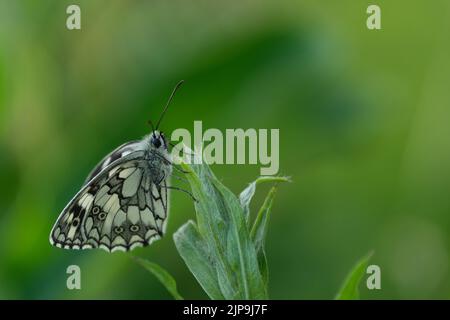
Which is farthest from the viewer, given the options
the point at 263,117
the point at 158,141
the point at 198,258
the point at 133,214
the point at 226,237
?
the point at 263,117

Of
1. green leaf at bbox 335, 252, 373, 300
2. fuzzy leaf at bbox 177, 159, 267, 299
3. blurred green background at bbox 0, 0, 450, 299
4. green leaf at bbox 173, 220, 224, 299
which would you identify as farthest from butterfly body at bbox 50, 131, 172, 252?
green leaf at bbox 335, 252, 373, 300

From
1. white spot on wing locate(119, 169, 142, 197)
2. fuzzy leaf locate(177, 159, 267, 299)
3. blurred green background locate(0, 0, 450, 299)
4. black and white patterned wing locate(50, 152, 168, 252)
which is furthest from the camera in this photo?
blurred green background locate(0, 0, 450, 299)

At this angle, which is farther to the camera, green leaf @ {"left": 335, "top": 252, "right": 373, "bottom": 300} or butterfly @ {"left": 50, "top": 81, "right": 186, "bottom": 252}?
butterfly @ {"left": 50, "top": 81, "right": 186, "bottom": 252}

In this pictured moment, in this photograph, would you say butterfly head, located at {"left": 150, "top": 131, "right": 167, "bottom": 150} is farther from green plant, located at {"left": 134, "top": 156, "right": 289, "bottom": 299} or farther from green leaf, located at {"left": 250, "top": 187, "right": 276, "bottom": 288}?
green leaf, located at {"left": 250, "top": 187, "right": 276, "bottom": 288}

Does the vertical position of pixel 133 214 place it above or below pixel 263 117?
below

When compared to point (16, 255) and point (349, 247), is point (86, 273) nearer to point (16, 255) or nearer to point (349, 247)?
point (16, 255)

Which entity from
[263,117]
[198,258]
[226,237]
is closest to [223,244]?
[226,237]

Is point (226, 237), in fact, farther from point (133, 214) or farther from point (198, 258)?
point (133, 214)
